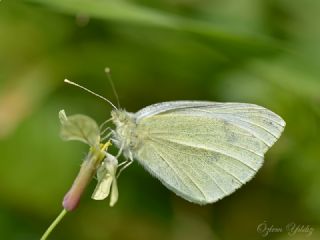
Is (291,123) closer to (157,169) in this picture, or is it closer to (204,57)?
(204,57)

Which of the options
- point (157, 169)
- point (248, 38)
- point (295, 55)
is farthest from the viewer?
point (295, 55)

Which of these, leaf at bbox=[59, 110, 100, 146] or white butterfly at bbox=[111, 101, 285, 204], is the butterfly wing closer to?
white butterfly at bbox=[111, 101, 285, 204]

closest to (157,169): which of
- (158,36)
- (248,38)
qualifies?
(248,38)

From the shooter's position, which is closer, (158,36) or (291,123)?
(291,123)

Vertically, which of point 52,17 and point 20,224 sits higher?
point 52,17

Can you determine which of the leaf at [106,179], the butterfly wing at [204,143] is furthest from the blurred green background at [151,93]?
the leaf at [106,179]

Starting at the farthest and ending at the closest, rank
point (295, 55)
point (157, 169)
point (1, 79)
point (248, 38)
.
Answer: point (1, 79)
point (295, 55)
point (248, 38)
point (157, 169)

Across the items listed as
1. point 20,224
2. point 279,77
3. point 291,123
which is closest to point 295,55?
point 279,77

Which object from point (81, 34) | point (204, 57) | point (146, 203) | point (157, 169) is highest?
point (81, 34)
